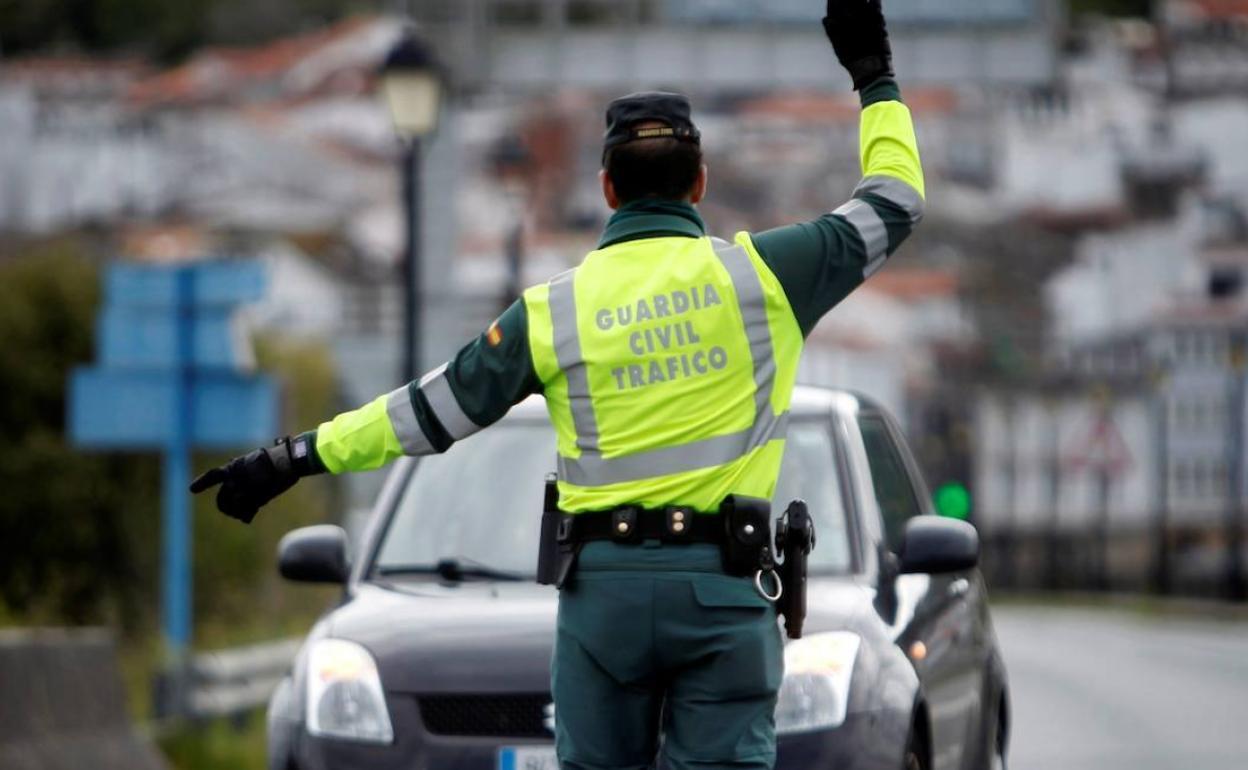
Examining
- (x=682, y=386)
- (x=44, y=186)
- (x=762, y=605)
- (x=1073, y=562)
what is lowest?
(x=1073, y=562)

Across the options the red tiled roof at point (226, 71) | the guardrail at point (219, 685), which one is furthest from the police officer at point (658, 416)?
the red tiled roof at point (226, 71)

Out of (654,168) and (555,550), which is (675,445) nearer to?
(555,550)

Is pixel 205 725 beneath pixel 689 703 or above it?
beneath

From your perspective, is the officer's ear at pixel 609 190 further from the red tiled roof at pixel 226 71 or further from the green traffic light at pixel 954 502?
the red tiled roof at pixel 226 71

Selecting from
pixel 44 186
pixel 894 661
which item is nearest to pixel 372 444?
pixel 894 661

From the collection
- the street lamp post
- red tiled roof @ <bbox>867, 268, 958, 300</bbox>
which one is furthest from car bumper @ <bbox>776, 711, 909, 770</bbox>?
red tiled roof @ <bbox>867, 268, 958, 300</bbox>

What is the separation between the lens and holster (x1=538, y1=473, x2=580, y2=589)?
16.3 ft

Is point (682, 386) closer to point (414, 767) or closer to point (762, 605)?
point (762, 605)

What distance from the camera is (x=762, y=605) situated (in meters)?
4.92

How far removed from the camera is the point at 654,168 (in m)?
5.06

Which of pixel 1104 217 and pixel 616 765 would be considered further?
pixel 1104 217

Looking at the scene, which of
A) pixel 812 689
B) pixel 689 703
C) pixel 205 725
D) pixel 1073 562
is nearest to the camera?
pixel 689 703

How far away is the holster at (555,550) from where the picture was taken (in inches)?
195

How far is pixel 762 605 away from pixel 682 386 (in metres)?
0.42
